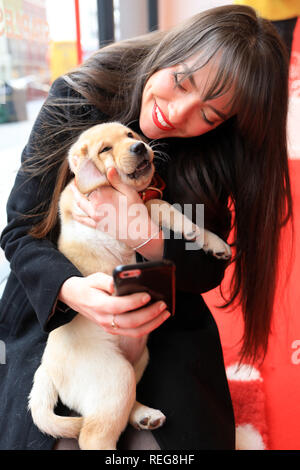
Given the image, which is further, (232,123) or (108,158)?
(232,123)

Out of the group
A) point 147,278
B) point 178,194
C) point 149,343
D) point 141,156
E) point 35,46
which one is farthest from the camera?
point 35,46

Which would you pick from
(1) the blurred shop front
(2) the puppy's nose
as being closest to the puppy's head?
(2) the puppy's nose

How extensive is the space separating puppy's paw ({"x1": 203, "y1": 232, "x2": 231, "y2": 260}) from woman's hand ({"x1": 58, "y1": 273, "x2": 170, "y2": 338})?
0.15 m

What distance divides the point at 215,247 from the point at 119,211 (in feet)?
0.57

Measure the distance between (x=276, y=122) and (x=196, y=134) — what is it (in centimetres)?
12

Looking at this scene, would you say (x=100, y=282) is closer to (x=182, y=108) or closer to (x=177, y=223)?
(x=177, y=223)

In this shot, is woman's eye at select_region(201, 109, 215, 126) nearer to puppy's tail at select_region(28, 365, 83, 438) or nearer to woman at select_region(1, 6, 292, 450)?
woman at select_region(1, 6, 292, 450)

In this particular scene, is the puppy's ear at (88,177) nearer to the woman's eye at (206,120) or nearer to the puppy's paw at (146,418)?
the woman's eye at (206,120)

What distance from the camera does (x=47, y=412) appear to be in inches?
23.0

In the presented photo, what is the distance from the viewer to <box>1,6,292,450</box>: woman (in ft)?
1.87

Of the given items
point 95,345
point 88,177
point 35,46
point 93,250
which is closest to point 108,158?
point 88,177

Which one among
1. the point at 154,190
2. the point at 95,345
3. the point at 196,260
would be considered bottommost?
the point at 95,345
